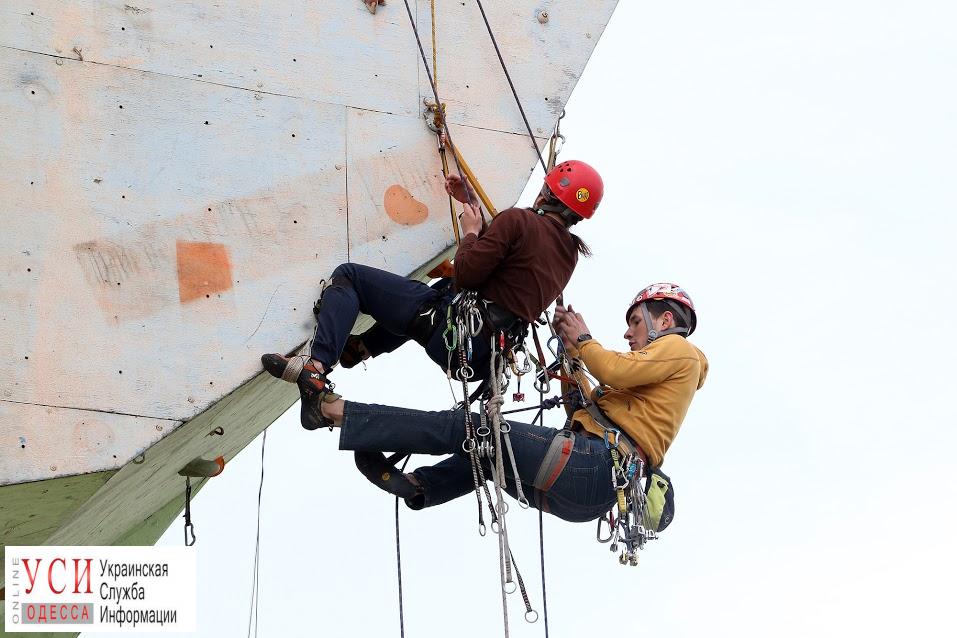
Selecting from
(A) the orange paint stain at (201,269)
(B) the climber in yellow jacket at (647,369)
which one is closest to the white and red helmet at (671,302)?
(B) the climber in yellow jacket at (647,369)

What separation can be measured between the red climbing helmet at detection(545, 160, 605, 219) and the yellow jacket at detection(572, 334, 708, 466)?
55 centimetres

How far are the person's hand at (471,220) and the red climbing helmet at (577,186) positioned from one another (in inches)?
13.5

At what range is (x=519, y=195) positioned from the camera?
22.1 feet

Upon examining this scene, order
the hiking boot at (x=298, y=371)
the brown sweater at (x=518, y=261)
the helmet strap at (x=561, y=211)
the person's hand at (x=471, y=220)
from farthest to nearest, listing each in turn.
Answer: the person's hand at (x=471, y=220)
the helmet strap at (x=561, y=211)
the brown sweater at (x=518, y=261)
the hiking boot at (x=298, y=371)

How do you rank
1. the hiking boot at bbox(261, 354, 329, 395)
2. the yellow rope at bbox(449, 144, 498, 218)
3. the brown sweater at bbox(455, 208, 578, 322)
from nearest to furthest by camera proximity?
the hiking boot at bbox(261, 354, 329, 395) < the brown sweater at bbox(455, 208, 578, 322) < the yellow rope at bbox(449, 144, 498, 218)

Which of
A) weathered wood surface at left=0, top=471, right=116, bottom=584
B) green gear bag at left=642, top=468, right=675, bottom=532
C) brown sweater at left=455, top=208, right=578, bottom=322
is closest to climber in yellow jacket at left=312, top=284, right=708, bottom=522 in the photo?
green gear bag at left=642, top=468, right=675, bottom=532

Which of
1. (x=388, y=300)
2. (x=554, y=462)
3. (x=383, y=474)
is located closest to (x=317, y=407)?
(x=383, y=474)

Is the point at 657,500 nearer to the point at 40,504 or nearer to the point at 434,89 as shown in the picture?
the point at 434,89

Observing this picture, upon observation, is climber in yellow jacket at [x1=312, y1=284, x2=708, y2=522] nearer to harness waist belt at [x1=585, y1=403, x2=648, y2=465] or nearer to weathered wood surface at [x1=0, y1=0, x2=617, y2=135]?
harness waist belt at [x1=585, y1=403, x2=648, y2=465]

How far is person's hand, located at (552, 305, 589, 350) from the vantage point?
20.3ft

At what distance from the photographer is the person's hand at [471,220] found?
20.4 feet

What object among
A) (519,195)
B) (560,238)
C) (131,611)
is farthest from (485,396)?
(131,611)

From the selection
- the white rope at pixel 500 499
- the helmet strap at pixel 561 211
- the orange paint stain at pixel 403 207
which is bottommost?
the white rope at pixel 500 499

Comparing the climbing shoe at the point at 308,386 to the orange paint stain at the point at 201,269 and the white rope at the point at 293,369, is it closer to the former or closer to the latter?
the white rope at the point at 293,369
